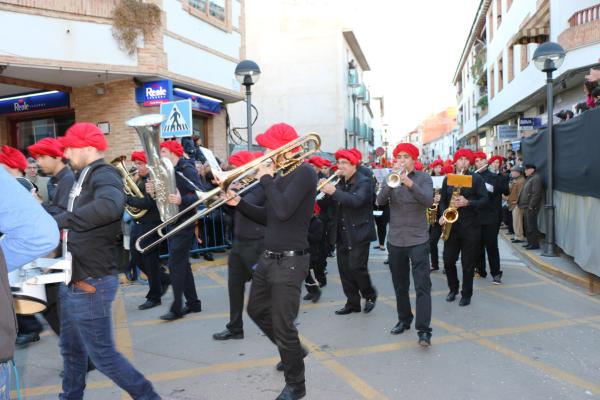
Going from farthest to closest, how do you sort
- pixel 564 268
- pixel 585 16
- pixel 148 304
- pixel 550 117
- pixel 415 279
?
1. pixel 585 16
2. pixel 550 117
3. pixel 564 268
4. pixel 148 304
5. pixel 415 279

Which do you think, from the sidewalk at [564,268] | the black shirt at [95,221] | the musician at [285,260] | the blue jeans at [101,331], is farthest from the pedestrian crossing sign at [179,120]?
the sidewalk at [564,268]

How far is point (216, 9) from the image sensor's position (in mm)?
14859

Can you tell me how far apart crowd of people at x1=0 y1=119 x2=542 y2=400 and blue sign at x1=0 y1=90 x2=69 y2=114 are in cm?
536

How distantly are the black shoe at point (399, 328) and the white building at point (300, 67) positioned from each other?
23.9m

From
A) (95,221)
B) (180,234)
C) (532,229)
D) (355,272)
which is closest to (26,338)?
(180,234)

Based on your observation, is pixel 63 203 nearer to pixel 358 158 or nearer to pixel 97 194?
pixel 97 194

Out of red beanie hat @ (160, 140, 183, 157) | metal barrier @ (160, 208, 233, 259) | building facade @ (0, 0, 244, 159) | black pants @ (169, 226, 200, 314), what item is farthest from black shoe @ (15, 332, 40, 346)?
building facade @ (0, 0, 244, 159)

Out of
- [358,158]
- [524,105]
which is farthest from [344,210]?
[524,105]

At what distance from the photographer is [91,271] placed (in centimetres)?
317

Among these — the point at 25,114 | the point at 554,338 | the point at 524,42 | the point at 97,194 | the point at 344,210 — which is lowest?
the point at 554,338

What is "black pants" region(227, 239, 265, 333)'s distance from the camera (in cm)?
493

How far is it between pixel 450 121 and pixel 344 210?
301ft

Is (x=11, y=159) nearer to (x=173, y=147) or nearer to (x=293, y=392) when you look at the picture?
(x=173, y=147)

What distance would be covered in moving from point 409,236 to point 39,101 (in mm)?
11701
